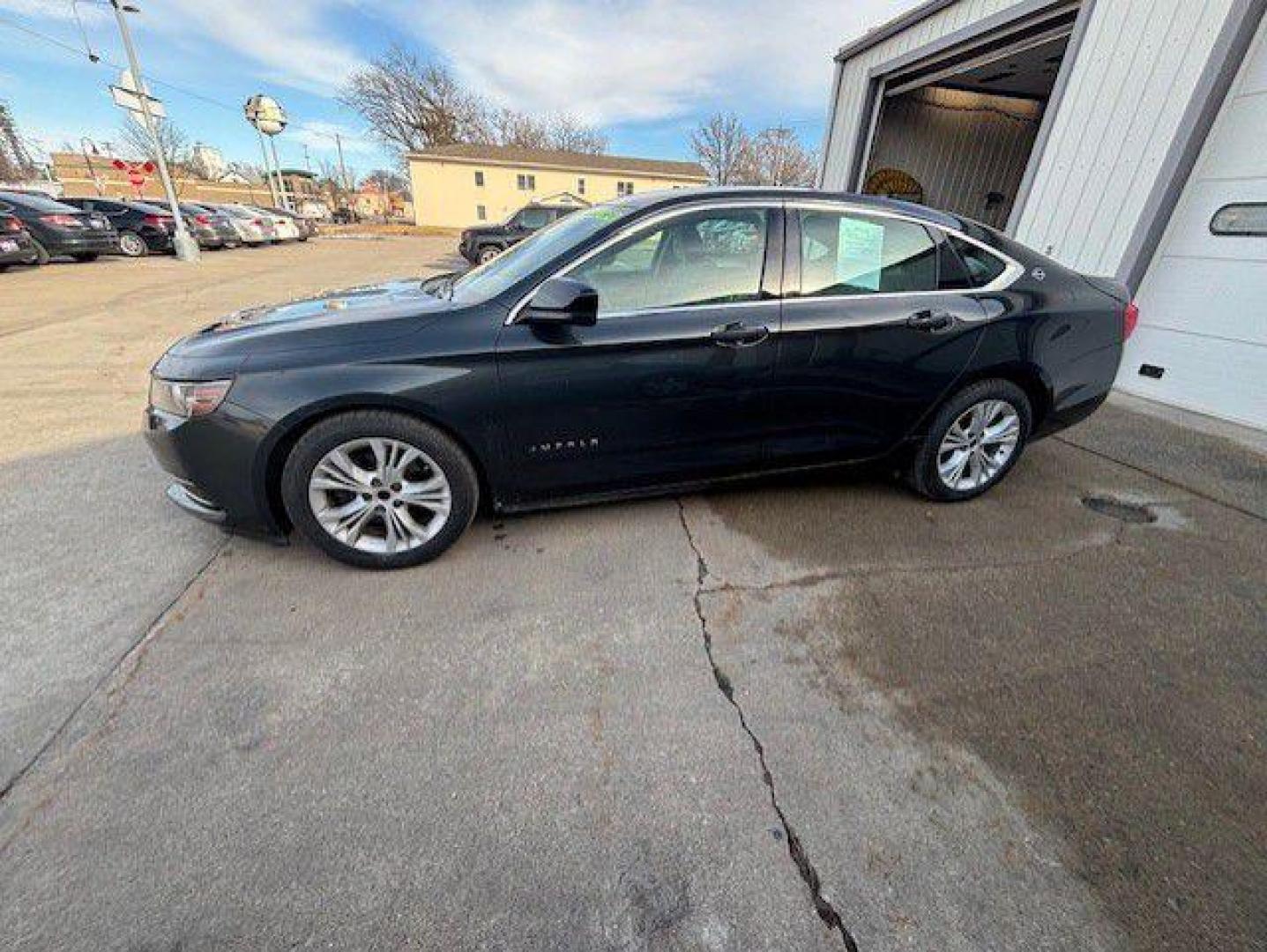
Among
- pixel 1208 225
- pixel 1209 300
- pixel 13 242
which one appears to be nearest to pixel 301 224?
pixel 13 242

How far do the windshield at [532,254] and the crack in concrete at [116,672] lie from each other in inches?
68.0

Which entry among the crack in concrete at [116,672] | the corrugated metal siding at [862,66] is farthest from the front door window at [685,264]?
the corrugated metal siding at [862,66]

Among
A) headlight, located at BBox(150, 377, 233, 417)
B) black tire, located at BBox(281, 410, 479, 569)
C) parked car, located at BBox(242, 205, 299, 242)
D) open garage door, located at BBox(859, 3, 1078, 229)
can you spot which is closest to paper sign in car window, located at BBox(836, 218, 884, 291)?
black tire, located at BBox(281, 410, 479, 569)

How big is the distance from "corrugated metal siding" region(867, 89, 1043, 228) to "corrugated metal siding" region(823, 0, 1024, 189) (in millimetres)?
677

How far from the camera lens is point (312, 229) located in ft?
95.1

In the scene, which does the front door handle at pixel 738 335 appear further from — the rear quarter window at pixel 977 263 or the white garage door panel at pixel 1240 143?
the white garage door panel at pixel 1240 143

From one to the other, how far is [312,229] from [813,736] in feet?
113

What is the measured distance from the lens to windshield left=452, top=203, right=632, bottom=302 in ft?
8.66

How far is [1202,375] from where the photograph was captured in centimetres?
507

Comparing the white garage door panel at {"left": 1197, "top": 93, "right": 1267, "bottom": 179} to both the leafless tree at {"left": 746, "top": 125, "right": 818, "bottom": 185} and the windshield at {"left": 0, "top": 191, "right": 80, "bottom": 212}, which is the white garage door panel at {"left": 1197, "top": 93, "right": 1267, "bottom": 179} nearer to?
the windshield at {"left": 0, "top": 191, "right": 80, "bottom": 212}

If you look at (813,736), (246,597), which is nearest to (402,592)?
(246,597)

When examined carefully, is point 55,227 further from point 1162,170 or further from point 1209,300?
point 1209,300

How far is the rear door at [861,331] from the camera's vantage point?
2.77 m

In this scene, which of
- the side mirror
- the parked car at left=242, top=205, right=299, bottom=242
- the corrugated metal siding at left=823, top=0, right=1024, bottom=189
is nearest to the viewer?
the side mirror
